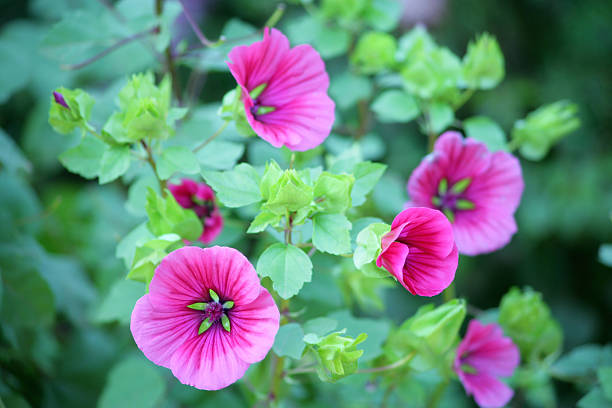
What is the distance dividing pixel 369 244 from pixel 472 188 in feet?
0.82

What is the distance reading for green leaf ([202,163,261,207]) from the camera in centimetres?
50

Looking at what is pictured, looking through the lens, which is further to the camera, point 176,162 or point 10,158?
point 10,158

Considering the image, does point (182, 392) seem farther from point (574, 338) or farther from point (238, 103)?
point (574, 338)

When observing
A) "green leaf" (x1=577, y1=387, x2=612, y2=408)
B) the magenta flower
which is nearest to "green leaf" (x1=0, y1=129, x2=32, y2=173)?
the magenta flower

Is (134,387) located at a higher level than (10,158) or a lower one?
lower

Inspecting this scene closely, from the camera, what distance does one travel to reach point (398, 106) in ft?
2.33

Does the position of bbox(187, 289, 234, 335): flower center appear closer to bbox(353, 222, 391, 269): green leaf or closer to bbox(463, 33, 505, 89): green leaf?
bbox(353, 222, 391, 269): green leaf

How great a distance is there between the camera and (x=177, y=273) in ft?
1.52

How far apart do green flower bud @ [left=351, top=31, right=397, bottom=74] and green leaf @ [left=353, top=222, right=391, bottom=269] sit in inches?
15.0

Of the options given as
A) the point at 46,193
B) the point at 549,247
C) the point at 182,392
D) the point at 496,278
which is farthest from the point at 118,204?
the point at 549,247

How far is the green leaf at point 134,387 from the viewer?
2.29 feet

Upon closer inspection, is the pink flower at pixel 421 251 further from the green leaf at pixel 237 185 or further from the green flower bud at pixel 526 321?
the green flower bud at pixel 526 321

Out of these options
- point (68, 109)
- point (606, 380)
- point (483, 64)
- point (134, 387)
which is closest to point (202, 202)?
point (68, 109)

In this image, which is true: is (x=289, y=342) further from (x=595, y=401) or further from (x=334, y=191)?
(x=595, y=401)
